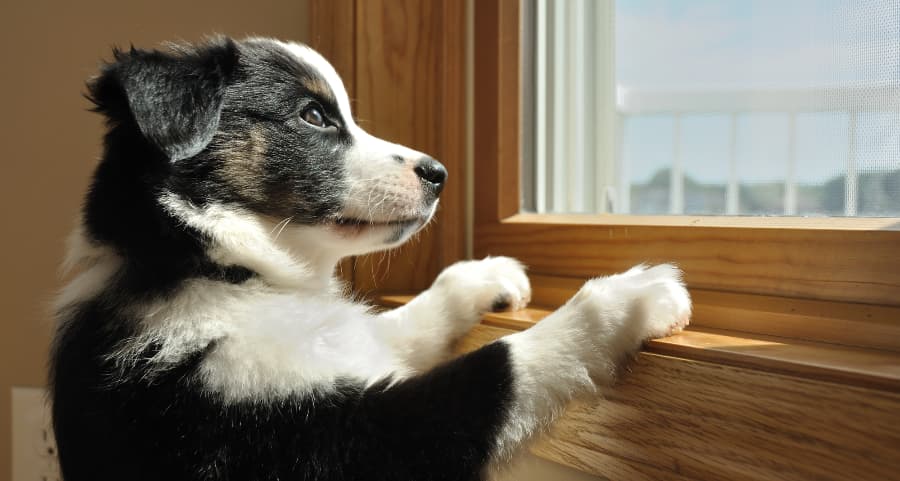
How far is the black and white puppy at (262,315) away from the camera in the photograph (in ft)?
2.97

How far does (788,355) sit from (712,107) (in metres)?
0.85

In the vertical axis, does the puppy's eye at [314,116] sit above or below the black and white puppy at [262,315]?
above

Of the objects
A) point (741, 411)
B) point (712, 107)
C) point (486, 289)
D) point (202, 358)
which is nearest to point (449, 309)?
point (486, 289)

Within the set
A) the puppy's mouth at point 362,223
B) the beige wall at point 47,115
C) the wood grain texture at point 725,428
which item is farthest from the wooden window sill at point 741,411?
the beige wall at point 47,115

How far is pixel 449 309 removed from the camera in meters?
1.32

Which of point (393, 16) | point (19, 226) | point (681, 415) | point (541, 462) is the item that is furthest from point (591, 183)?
point (19, 226)

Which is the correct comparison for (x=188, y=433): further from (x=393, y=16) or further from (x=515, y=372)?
(x=393, y=16)

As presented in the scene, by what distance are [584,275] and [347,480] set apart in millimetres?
628

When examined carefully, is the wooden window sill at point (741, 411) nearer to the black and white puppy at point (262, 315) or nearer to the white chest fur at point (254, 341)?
the black and white puppy at point (262, 315)

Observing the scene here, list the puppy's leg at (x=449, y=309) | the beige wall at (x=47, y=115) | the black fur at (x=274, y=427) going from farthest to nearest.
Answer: the beige wall at (x=47, y=115) → the puppy's leg at (x=449, y=309) → the black fur at (x=274, y=427)

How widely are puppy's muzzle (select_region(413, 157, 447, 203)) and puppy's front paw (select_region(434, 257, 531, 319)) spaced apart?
0.61 ft

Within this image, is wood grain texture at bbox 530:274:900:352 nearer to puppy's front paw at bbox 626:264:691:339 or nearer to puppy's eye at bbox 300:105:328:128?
puppy's front paw at bbox 626:264:691:339

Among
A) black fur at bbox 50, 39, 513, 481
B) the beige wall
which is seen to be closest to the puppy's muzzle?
black fur at bbox 50, 39, 513, 481

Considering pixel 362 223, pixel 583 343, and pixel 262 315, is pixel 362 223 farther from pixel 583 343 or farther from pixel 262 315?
pixel 583 343
